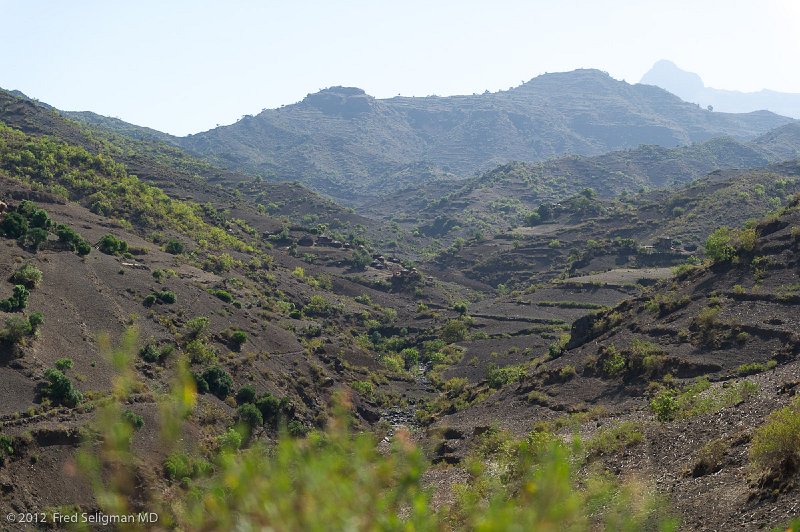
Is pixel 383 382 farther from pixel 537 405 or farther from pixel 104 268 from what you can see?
pixel 104 268

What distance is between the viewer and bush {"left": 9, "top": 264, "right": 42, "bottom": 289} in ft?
136

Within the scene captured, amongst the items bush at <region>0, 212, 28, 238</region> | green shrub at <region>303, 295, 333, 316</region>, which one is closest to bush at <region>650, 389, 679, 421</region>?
bush at <region>0, 212, 28, 238</region>

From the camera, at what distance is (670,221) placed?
4599 inches

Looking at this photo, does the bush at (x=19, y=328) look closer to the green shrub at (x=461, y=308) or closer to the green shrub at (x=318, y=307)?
the green shrub at (x=318, y=307)

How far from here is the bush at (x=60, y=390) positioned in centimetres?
3167

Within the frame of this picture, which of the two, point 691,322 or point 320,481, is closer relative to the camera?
point 320,481

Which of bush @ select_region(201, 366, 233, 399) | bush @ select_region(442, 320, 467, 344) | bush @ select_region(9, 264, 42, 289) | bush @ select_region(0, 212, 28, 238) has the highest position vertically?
bush @ select_region(0, 212, 28, 238)

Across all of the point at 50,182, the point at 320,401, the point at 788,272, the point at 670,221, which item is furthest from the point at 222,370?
the point at 670,221

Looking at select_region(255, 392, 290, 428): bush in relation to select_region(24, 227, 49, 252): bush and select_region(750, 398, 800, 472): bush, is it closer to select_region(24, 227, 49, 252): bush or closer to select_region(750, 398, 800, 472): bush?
select_region(24, 227, 49, 252): bush

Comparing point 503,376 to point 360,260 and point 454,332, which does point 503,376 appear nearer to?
point 454,332

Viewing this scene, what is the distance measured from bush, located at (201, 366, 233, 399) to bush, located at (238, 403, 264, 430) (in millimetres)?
1996

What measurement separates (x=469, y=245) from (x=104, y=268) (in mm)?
93674

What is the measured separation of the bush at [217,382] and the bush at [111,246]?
22.4 m

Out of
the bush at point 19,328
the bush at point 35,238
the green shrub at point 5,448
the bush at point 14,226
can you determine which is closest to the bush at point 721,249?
the green shrub at point 5,448
